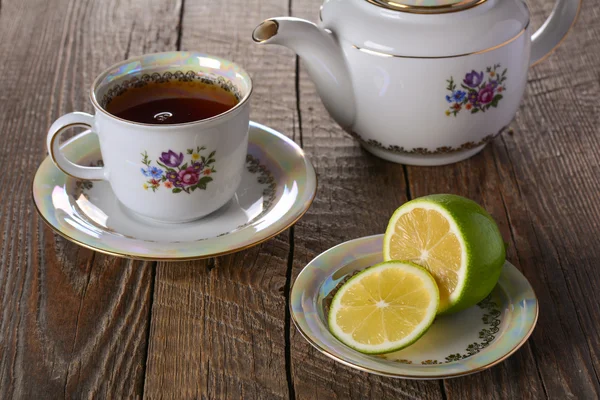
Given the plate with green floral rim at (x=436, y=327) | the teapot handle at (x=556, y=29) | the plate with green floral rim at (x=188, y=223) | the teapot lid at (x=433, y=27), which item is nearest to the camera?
the plate with green floral rim at (x=436, y=327)

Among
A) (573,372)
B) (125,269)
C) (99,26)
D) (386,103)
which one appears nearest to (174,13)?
(99,26)

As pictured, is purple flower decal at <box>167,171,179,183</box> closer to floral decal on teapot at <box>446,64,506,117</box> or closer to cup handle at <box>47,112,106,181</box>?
cup handle at <box>47,112,106,181</box>

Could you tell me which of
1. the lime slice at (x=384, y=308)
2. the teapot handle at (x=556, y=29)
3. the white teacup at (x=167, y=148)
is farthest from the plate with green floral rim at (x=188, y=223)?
the teapot handle at (x=556, y=29)

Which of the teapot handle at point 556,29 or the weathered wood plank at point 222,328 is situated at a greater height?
the teapot handle at point 556,29

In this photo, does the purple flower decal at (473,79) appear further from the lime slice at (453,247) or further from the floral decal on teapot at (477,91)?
the lime slice at (453,247)

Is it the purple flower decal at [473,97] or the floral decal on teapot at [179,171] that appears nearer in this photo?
the floral decal on teapot at [179,171]

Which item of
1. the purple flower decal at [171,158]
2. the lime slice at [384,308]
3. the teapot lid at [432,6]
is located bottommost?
the lime slice at [384,308]

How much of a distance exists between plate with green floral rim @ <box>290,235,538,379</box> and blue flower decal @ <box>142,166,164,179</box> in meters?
0.19

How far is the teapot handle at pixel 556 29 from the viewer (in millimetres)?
1030

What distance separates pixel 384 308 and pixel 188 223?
0.92ft

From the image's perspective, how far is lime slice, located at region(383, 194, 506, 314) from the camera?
70cm

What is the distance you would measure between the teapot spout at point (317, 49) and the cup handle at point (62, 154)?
0.23m

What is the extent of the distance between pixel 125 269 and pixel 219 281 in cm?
11

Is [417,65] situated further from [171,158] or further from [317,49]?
[171,158]
